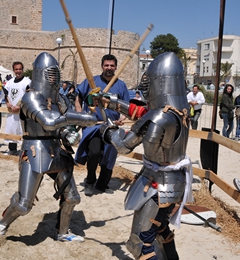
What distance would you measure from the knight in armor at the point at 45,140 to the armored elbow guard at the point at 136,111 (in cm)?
40

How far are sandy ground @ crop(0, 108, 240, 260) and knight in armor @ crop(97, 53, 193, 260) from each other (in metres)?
0.83

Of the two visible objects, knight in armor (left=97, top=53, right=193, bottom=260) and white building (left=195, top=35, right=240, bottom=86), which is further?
white building (left=195, top=35, right=240, bottom=86)

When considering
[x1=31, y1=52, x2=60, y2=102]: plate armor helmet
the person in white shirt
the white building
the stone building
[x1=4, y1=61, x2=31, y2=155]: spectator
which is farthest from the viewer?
the white building

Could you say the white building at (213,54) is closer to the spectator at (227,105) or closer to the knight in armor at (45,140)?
the spectator at (227,105)

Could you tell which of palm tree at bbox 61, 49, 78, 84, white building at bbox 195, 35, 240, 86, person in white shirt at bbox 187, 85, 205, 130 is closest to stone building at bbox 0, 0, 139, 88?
palm tree at bbox 61, 49, 78, 84

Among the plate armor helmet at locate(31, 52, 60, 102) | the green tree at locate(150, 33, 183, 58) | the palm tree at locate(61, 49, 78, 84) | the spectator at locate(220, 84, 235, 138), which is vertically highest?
the green tree at locate(150, 33, 183, 58)

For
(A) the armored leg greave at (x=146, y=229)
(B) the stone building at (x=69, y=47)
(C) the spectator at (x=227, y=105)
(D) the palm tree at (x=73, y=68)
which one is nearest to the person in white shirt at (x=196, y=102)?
(C) the spectator at (x=227, y=105)

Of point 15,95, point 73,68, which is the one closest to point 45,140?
point 15,95

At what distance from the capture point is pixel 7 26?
44.0 metres

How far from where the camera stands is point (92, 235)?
3.76 m

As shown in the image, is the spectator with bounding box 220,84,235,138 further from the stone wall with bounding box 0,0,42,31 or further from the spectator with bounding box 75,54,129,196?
the stone wall with bounding box 0,0,42,31

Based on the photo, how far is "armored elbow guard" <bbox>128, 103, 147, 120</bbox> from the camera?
2.97m

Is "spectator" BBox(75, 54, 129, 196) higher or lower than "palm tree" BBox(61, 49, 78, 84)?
lower

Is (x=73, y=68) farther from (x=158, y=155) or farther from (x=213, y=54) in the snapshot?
(x=213, y=54)
